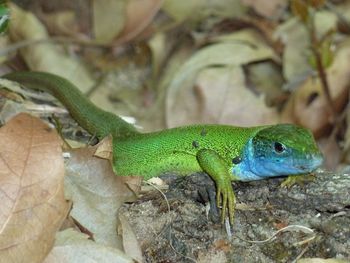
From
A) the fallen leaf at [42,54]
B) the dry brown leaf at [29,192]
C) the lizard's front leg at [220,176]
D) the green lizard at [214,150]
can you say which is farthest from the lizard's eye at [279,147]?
the fallen leaf at [42,54]

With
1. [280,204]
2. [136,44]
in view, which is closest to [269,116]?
[136,44]

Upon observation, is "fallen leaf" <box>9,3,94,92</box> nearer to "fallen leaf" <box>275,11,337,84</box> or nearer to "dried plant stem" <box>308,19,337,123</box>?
"fallen leaf" <box>275,11,337,84</box>

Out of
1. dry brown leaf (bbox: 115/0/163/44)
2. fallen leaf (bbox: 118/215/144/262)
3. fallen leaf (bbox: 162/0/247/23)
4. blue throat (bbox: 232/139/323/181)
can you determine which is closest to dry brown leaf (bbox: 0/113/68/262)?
fallen leaf (bbox: 118/215/144/262)

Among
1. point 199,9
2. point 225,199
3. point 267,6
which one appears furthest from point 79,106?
point 267,6

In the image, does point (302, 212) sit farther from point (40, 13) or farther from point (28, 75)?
point (40, 13)

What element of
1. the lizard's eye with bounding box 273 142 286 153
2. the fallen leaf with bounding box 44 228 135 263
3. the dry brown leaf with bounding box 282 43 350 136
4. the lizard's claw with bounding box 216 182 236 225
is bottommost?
the dry brown leaf with bounding box 282 43 350 136

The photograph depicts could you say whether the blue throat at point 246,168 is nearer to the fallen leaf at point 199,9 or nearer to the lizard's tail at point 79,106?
the lizard's tail at point 79,106
